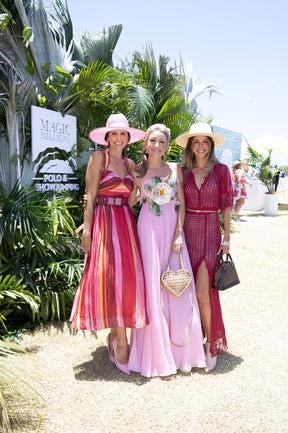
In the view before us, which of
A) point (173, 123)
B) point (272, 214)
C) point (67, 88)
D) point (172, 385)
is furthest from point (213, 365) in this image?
point (272, 214)

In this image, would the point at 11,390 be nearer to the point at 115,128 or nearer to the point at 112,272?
the point at 112,272

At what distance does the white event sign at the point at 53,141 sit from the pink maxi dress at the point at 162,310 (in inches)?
65.9

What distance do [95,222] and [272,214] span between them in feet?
43.7

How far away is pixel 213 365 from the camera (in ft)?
11.1

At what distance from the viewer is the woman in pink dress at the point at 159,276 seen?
10.6ft

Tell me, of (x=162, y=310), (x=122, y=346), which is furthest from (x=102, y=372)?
(x=162, y=310)

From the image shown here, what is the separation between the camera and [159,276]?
10.6 ft

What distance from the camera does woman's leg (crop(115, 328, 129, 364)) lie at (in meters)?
3.36

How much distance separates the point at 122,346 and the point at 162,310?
0.44 meters

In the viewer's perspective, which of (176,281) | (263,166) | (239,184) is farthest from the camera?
(263,166)

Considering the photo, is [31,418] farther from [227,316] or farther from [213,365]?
[227,316]

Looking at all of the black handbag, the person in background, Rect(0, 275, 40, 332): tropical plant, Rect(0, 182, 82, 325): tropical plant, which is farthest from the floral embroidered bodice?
the person in background

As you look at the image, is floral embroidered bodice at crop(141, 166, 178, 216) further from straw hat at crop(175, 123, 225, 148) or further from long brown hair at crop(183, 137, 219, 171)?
straw hat at crop(175, 123, 225, 148)

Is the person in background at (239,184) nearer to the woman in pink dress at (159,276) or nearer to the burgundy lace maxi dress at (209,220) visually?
the burgundy lace maxi dress at (209,220)
